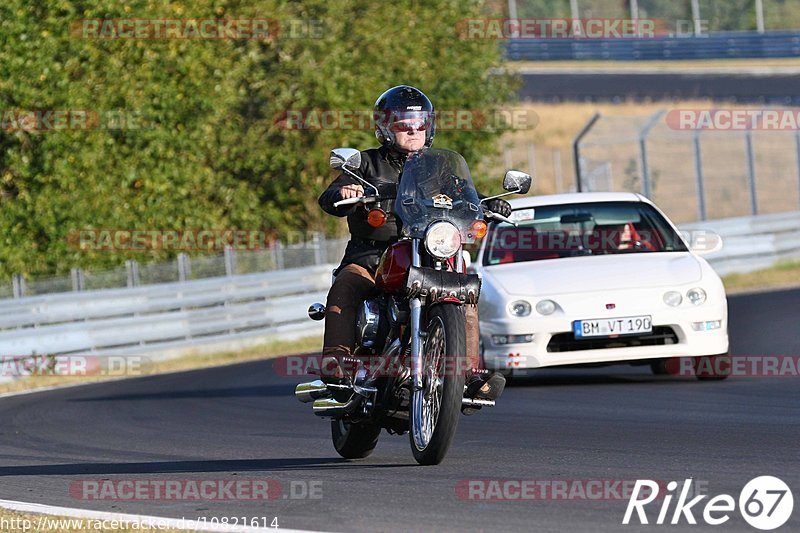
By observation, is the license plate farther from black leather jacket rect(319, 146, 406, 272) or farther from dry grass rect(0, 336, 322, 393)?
dry grass rect(0, 336, 322, 393)

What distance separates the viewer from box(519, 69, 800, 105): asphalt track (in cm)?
4681

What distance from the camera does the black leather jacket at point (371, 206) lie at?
27.0 feet

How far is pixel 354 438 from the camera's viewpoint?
8.65 meters

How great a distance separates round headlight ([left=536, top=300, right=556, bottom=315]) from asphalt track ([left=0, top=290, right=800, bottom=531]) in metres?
0.64

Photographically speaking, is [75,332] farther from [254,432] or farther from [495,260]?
[254,432]

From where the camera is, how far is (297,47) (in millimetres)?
27516

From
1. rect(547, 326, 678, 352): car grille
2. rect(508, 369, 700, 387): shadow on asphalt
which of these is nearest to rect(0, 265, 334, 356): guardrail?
rect(508, 369, 700, 387): shadow on asphalt

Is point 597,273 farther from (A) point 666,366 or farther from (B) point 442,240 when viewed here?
(B) point 442,240

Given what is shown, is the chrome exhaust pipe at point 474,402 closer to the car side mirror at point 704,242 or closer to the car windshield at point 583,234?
the car side mirror at point 704,242

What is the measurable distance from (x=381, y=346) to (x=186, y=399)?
6.63m

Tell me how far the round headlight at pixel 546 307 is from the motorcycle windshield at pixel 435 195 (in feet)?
14.0

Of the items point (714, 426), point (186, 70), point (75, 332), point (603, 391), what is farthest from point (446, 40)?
point (714, 426)

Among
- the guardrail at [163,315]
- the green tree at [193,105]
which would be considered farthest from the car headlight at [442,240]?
the green tree at [193,105]
